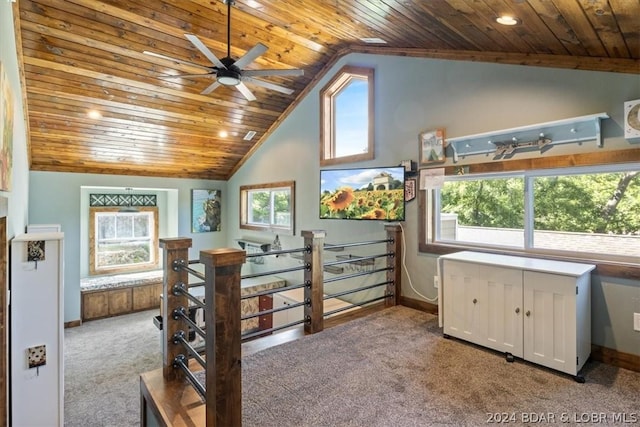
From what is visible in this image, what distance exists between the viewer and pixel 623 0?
5.59ft

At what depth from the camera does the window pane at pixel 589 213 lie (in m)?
2.55

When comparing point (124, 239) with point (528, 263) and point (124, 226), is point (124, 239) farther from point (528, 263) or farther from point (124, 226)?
point (528, 263)

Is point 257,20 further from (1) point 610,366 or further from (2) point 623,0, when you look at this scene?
(1) point 610,366

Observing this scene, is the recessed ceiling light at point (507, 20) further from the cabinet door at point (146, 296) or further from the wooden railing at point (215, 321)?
the cabinet door at point (146, 296)

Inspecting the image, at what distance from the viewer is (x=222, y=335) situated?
1493 millimetres

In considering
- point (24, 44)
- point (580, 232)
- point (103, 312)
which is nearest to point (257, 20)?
point (24, 44)

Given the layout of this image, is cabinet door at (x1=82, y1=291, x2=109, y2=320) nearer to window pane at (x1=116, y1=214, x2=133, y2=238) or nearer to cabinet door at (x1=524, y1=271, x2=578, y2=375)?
window pane at (x1=116, y1=214, x2=133, y2=238)

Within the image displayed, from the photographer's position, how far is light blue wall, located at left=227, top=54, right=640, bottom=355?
2.53 meters

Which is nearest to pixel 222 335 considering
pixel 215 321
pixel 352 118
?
pixel 215 321

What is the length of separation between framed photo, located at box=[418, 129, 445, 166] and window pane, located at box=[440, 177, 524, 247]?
0.30m

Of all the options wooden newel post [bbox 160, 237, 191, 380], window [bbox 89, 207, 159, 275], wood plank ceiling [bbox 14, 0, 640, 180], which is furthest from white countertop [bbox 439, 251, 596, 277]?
window [bbox 89, 207, 159, 275]

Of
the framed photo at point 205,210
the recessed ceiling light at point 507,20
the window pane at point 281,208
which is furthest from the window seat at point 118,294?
the recessed ceiling light at point 507,20

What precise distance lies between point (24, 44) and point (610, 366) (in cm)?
602

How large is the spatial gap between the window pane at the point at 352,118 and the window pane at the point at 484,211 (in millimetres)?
1378
